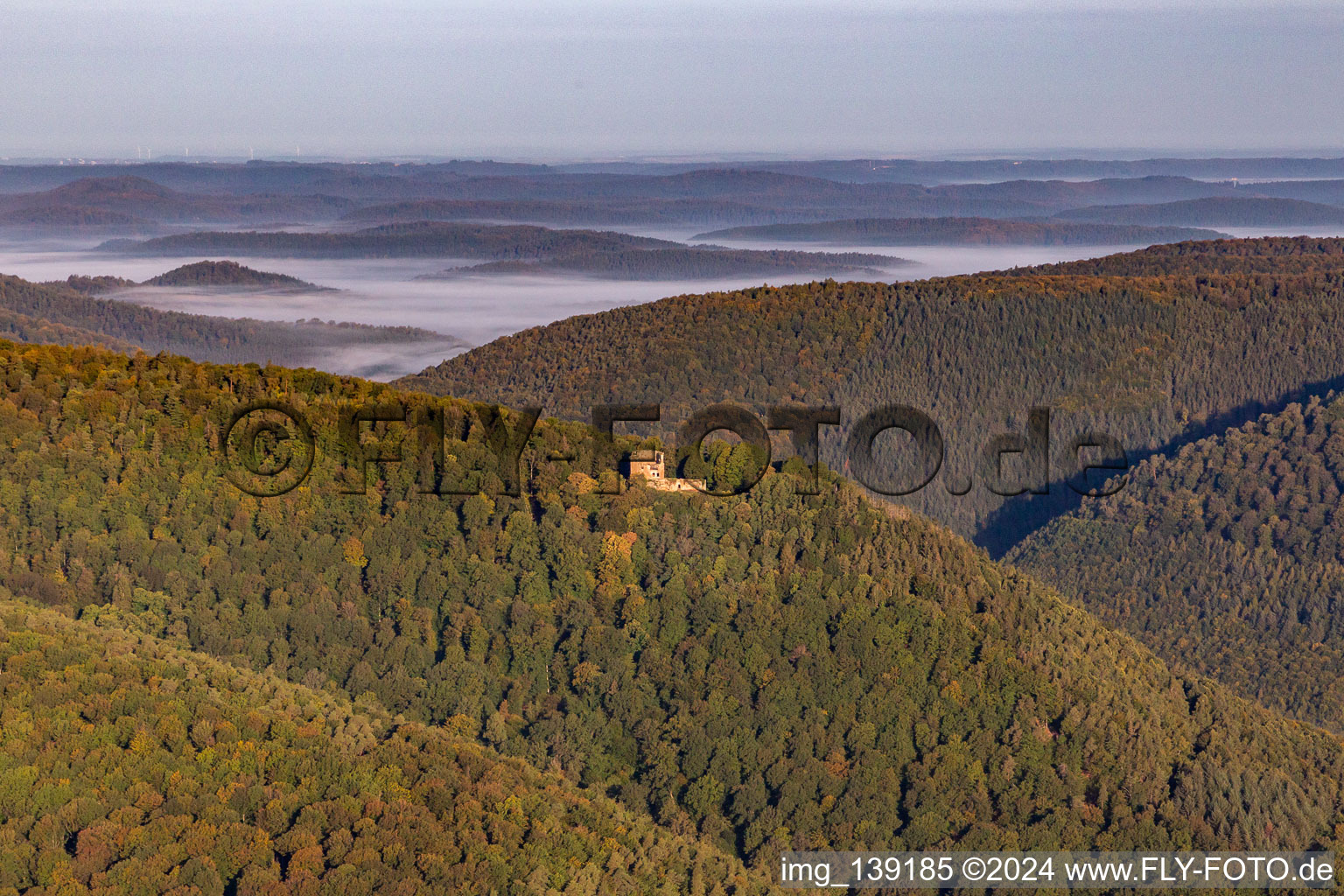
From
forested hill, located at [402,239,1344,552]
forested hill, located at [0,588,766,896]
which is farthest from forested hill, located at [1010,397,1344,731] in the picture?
forested hill, located at [0,588,766,896]

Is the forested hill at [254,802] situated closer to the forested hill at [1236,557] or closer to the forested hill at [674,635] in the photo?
the forested hill at [674,635]

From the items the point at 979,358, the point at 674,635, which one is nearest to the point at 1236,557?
the point at 979,358

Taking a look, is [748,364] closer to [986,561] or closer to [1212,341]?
[1212,341]

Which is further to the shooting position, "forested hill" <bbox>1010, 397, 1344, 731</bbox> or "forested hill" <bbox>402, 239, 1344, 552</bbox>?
→ "forested hill" <bbox>402, 239, 1344, 552</bbox>

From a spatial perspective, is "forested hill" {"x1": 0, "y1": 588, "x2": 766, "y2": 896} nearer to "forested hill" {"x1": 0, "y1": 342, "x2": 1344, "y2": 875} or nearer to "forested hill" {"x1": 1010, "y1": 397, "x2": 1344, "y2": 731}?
"forested hill" {"x1": 0, "y1": 342, "x2": 1344, "y2": 875}

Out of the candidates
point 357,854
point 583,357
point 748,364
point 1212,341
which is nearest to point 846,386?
point 748,364

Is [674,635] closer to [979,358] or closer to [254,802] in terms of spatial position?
[254,802]
